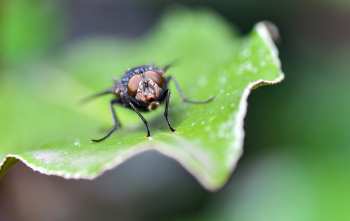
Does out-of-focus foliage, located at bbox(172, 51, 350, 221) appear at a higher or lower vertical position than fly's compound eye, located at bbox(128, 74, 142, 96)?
lower

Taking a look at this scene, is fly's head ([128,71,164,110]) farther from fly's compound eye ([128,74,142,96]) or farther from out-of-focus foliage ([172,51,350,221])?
out-of-focus foliage ([172,51,350,221])

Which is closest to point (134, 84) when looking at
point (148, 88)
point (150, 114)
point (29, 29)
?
point (148, 88)

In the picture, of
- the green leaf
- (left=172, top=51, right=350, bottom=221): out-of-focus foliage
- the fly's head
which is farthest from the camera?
(left=172, top=51, right=350, bottom=221): out-of-focus foliage

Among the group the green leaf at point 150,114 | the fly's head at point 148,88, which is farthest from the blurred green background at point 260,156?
the fly's head at point 148,88

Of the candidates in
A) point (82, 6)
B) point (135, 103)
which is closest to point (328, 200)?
point (135, 103)

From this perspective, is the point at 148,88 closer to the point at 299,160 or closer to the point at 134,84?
the point at 134,84

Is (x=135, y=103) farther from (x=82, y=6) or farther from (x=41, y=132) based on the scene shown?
(x=82, y=6)

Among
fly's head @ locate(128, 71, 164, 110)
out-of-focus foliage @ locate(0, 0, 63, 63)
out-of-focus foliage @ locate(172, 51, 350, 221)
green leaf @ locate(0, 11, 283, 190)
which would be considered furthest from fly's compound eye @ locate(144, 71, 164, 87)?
out-of-focus foliage @ locate(0, 0, 63, 63)
